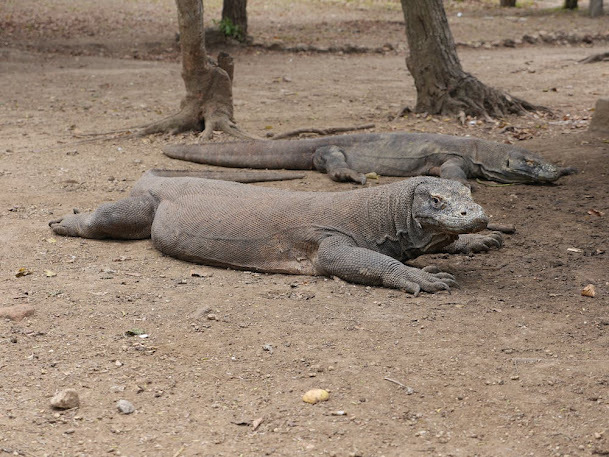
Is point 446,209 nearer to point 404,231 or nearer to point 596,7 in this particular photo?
point 404,231

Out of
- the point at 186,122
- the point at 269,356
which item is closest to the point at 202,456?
the point at 269,356

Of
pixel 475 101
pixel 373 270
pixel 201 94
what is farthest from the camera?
pixel 475 101

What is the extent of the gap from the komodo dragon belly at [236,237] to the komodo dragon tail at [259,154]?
8.20ft

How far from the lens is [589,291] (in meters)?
4.29

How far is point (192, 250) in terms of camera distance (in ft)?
16.1

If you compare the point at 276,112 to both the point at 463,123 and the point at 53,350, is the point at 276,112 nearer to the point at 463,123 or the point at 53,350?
the point at 463,123

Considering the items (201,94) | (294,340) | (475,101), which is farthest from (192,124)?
(294,340)

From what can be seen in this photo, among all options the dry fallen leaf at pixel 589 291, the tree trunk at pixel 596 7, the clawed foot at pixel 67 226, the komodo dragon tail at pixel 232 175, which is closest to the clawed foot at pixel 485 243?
the dry fallen leaf at pixel 589 291

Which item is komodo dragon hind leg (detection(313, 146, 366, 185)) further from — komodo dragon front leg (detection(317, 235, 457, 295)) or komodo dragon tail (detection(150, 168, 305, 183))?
komodo dragon front leg (detection(317, 235, 457, 295))

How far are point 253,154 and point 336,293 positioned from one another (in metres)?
3.43

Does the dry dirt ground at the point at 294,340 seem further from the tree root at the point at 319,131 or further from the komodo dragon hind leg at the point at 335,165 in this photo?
the tree root at the point at 319,131

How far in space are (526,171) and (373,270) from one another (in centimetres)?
284

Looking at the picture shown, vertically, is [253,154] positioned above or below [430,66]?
below

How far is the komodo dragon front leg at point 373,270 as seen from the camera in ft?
14.2
